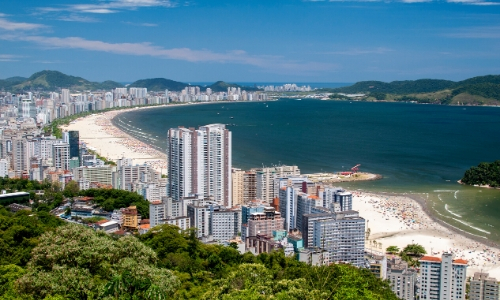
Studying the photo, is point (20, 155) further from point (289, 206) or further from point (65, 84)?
point (65, 84)

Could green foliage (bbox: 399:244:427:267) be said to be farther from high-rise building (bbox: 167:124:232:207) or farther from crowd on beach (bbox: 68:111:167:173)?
crowd on beach (bbox: 68:111:167:173)

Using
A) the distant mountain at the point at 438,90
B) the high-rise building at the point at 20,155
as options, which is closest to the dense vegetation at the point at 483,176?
the high-rise building at the point at 20,155

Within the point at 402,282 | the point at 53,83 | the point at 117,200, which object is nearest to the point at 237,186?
the point at 117,200

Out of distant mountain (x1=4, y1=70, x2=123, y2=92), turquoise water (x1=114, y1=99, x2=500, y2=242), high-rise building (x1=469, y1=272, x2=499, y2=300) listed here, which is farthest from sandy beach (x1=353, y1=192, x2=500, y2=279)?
distant mountain (x1=4, y1=70, x2=123, y2=92)

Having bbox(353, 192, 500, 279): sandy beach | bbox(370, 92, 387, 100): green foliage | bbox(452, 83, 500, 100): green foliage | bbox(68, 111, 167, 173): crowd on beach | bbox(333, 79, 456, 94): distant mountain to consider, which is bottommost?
bbox(353, 192, 500, 279): sandy beach

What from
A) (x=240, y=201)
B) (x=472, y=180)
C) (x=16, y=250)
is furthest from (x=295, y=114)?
(x=16, y=250)

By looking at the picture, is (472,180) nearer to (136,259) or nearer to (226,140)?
(226,140)
